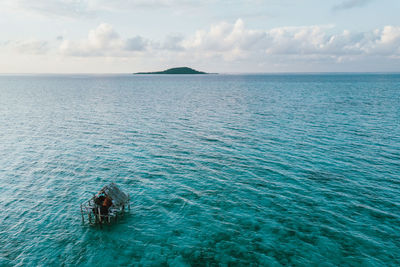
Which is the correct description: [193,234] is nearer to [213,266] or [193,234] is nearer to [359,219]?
[213,266]

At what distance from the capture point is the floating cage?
26.1 meters

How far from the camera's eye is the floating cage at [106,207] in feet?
85.6

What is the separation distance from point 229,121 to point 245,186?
38652 mm

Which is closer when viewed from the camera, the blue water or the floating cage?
the blue water

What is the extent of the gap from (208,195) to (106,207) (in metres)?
11.9

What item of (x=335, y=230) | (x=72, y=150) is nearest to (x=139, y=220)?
(x=335, y=230)

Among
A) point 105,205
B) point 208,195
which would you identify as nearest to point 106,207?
point 105,205

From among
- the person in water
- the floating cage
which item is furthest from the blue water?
the person in water

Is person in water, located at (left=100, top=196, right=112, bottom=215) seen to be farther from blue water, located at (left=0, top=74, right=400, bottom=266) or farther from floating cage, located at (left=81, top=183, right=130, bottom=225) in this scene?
blue water, located at (left=0, top=74, right=400, bottom=266)

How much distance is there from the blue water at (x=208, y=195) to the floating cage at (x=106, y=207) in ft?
3.63

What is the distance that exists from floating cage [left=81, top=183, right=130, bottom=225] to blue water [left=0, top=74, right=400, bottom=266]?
3.63 ft

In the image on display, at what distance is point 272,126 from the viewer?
62.2m

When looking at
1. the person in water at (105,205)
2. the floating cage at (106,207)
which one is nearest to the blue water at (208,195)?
the floating cage at (106,207)

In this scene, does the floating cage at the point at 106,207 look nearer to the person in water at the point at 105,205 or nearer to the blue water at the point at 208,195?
the person in water at the point at 105,205
